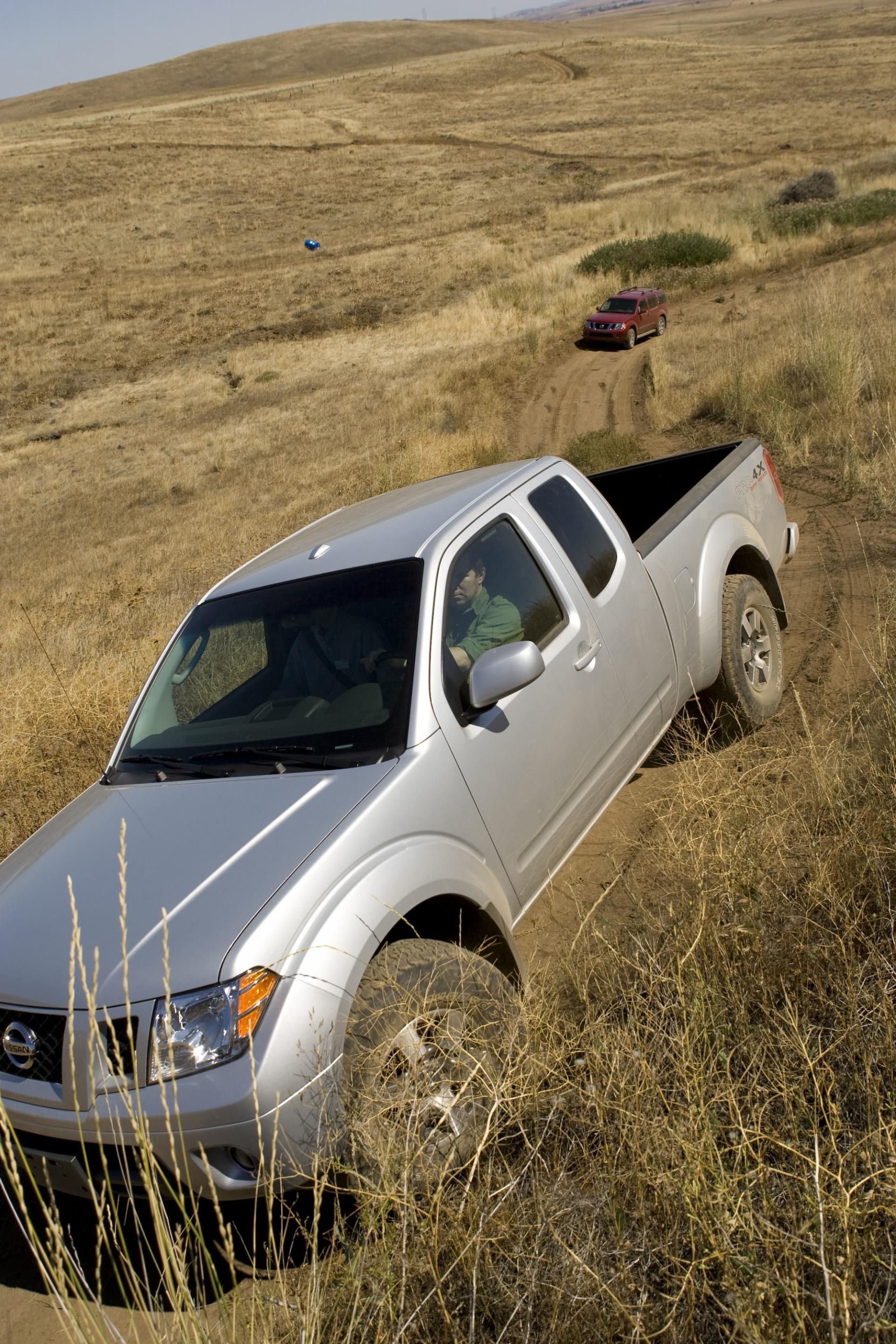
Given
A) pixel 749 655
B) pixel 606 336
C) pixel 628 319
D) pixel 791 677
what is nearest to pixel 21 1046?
pixel 749 655

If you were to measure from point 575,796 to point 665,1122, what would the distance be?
5.48ft

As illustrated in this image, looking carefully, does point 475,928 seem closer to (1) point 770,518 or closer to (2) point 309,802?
(2) point 309,802

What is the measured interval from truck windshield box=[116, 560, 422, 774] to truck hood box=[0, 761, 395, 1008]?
7.2 inches

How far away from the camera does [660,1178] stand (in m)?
2.09

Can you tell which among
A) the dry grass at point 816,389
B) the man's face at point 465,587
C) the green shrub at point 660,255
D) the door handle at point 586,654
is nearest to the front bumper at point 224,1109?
the man's face at point 465,587

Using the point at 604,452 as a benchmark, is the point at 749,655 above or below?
above

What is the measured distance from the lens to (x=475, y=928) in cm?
316

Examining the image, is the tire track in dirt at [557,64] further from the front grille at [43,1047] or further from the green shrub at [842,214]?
the front grille at [43,1047]

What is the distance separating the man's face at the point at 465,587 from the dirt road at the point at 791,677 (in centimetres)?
111

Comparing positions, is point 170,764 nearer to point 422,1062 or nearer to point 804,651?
point 422,1062

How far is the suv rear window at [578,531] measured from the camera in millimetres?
4215

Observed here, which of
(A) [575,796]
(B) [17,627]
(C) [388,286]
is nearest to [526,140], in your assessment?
(C) [388,286]

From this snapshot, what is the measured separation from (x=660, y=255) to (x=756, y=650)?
3178cm

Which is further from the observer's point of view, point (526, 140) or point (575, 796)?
point (526, 140)
